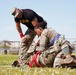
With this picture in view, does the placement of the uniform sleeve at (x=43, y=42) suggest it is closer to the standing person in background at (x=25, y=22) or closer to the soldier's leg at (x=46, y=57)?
the soldier's leg at (x=46, y=57)

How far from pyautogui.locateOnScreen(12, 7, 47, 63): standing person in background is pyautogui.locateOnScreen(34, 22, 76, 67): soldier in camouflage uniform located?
124 cm

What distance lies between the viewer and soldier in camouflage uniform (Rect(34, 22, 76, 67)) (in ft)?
31.4

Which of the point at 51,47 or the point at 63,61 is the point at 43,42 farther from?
the point at 63,61

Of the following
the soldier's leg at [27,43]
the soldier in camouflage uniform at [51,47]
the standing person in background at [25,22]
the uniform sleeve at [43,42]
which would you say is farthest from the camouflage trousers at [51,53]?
the soldier's leg at [27,43]

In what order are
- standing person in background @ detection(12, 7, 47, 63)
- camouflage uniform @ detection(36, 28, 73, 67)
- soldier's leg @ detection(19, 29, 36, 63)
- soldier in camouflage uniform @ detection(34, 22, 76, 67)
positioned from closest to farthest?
soldier in camouflage uniform @ detection(34, 22, 76, 67), camouflage uniform @ detection(36, 28, 73, 67), standing person in background @ detection(12, 7, 47, 63), soldier's leg @ detection(19, 29, 36, 63)

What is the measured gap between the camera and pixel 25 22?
11492mm

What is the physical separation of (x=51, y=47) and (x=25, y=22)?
6.73ft

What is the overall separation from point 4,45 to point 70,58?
61720 mm

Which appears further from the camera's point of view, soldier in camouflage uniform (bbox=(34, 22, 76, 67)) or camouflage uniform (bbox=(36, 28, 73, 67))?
camouflage uniform (bbox=(36, 28, 73, 67))

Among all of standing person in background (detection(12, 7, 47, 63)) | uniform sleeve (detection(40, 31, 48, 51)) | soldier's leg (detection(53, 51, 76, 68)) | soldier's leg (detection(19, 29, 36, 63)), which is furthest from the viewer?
soldier's leg (detection(19, 29, 36, 63))

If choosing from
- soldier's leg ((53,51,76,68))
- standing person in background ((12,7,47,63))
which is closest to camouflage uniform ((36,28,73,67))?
soldier's leg ((53,51,76,68))

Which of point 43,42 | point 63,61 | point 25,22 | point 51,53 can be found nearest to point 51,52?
point 51,53

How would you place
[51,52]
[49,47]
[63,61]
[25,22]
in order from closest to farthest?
[63,61], [51,52], [49,47], [25,22]

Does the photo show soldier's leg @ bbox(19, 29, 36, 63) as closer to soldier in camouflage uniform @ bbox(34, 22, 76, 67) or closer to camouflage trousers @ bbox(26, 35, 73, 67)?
soldier in camouflage uniform @ bbox(34, 22, 76, 67)
